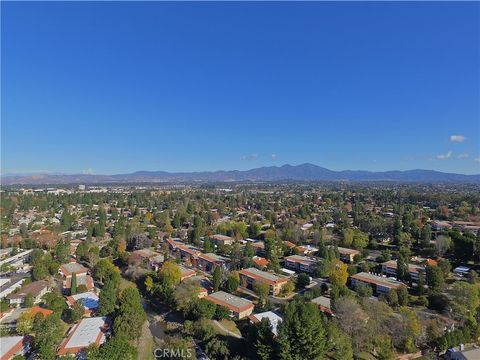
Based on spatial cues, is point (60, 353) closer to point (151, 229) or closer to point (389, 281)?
point (389, 281)

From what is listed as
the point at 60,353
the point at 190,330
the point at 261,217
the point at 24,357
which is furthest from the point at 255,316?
the point at 261,217

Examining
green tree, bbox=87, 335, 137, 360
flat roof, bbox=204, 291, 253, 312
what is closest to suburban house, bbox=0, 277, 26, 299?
green tree, bbox=87, 335, 137, 360

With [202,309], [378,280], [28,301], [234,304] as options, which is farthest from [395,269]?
[28,301]

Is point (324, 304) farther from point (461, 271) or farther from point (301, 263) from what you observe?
point (461, 271)

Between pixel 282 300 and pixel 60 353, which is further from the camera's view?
pixel 282 300

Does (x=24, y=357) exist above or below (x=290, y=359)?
below

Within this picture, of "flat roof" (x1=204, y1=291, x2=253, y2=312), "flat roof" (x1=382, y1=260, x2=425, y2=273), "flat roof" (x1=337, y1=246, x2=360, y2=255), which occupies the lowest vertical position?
"flat roof" (x1=204, y1=291, x2=253, y2=312)

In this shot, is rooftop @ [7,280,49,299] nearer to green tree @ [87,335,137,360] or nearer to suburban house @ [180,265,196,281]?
suburban house @ [180,265,196,281]
